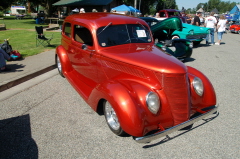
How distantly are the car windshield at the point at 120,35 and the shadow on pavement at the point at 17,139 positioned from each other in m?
2.03

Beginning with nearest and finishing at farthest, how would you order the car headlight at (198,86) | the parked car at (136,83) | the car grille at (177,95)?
the parked car at (136,83)
the car grille at (177,95)
the car headlight at (198,86)

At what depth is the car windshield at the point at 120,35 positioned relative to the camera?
143 inches

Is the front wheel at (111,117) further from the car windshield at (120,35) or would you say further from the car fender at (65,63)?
the car fender at (65,63)

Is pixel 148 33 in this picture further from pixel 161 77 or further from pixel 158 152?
pixel 158 152

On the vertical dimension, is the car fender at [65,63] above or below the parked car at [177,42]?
below

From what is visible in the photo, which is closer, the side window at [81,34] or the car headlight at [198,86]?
the car headlight at [198,86]

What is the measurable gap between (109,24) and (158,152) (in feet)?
8.37

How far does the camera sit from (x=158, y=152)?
2650 millimetres

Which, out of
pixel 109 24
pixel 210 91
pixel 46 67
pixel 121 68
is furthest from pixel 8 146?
pixel 46 67

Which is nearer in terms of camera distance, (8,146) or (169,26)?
(8,146)

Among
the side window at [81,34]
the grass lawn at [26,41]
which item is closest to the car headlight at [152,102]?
the side window at [81,34]

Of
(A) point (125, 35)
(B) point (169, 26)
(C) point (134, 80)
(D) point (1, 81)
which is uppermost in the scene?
(B) point (169, 26)

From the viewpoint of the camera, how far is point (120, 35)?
3762mm

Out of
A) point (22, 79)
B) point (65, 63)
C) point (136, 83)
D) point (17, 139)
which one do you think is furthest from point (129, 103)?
point (22, 79)
